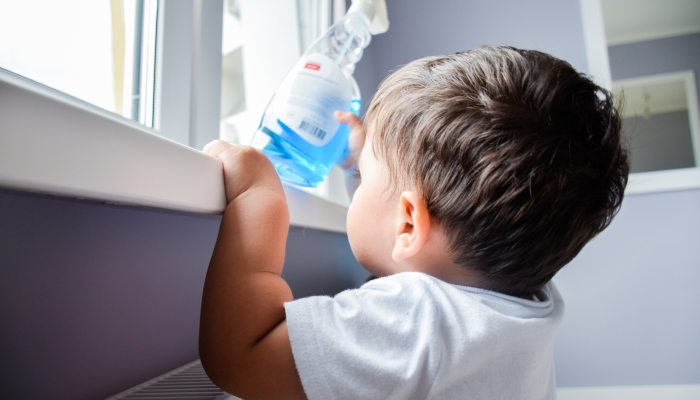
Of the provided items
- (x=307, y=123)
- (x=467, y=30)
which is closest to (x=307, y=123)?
(x=307, y=123)

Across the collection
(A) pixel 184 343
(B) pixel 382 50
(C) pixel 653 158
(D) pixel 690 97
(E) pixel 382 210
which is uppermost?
(B) pixel 382 50

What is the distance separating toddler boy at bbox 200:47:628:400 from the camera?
1.20ft

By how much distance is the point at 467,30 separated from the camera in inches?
67.7

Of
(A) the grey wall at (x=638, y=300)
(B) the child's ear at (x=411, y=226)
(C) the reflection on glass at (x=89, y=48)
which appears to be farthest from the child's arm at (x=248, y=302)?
(A) the grey wall at (x=638, y=300)

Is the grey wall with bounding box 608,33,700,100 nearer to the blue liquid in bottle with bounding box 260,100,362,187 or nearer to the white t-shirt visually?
the blue liquid in bottle with bounding box 260,100,362,187

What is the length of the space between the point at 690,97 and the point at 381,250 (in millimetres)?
2586

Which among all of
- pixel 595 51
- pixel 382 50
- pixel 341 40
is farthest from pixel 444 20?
pixel 341 40

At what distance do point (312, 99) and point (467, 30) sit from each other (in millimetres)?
1346

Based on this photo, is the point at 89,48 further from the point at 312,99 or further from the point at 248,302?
the point at 248,302

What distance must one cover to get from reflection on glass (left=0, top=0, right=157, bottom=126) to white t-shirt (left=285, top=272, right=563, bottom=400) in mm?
383

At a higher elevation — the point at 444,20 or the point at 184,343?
the point at 444,20

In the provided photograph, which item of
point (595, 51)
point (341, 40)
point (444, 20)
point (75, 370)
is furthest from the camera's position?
point (444, 20)

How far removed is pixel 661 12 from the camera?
227 cm

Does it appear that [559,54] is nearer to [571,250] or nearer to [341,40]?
[341,40]
